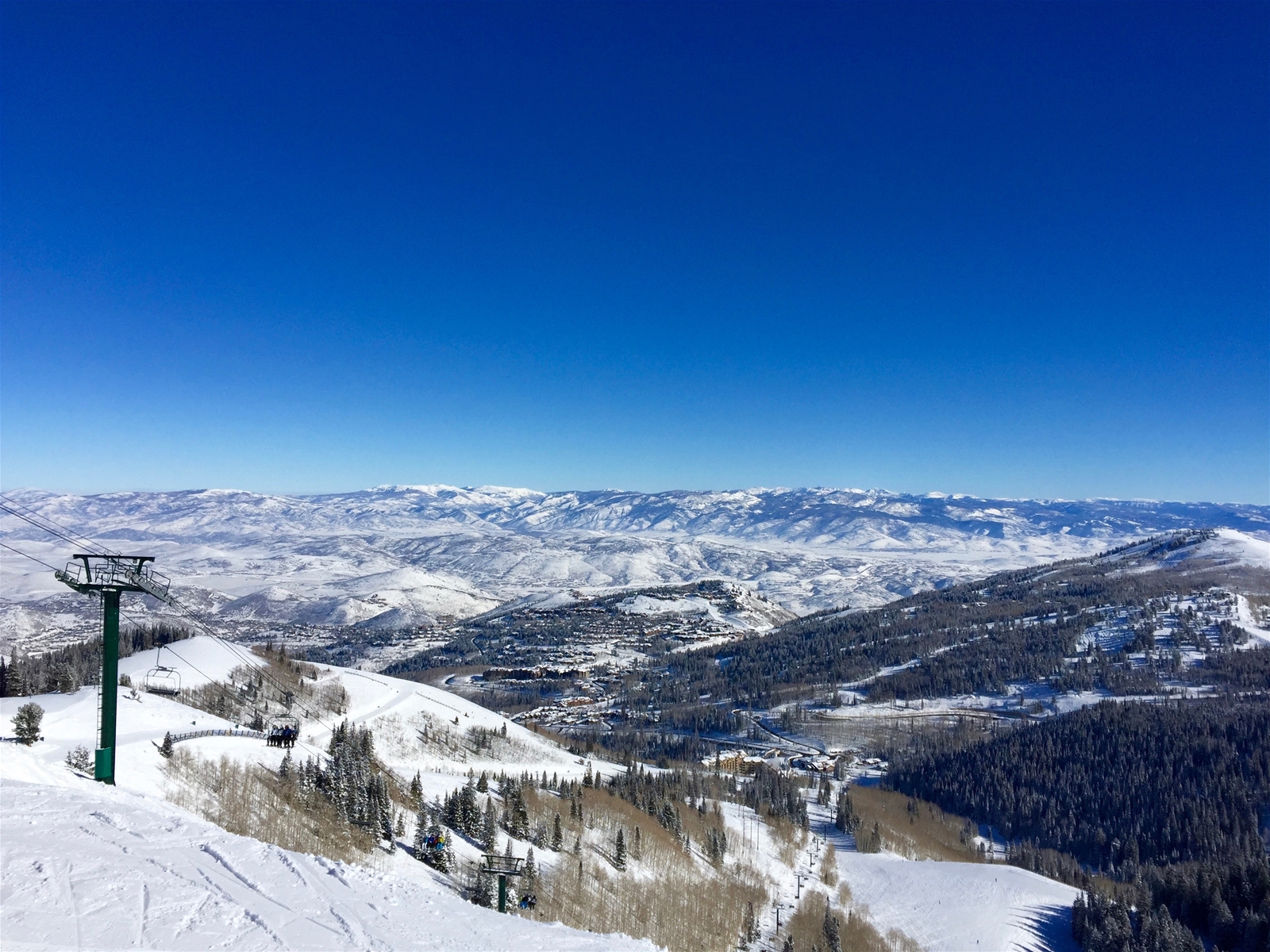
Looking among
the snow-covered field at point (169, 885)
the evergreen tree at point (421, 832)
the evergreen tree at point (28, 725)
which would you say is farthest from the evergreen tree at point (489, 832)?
the evergreen tree at point (28, 725)

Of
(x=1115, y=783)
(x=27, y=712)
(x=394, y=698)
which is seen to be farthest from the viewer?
(x=1115, y=783)

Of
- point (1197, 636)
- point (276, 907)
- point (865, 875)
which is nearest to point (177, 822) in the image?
point (276, 907)

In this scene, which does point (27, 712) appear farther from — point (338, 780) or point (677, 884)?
point (677, 884)

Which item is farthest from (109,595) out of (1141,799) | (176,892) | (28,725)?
(1141,799)

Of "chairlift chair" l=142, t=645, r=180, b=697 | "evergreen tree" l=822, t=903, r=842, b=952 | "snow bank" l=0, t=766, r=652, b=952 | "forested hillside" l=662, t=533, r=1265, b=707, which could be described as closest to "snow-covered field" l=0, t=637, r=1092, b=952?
"snow bank" l=0, t=766, r=652, b=952

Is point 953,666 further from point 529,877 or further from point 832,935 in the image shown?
point 529,877

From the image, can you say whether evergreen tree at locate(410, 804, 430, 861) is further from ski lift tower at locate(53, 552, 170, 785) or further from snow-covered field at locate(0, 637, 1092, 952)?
ski lift tower at locate(53, 552, 170, 785)
